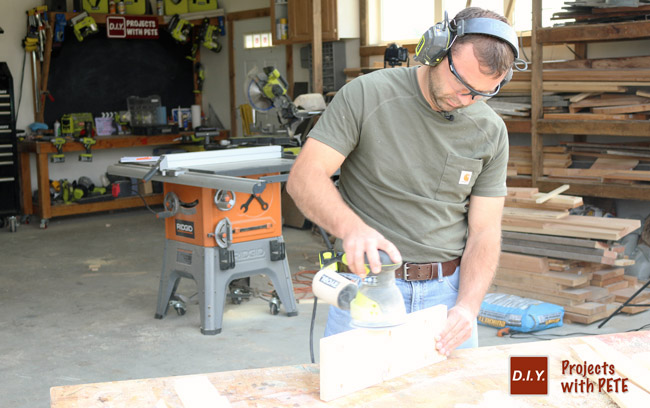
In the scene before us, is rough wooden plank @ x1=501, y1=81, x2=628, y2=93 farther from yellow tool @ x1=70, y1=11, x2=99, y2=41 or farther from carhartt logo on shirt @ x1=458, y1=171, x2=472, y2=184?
yellow tool @ x1=70, y1=11, x2=99, y2=41

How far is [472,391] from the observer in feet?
5.63

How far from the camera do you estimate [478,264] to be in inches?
84.4

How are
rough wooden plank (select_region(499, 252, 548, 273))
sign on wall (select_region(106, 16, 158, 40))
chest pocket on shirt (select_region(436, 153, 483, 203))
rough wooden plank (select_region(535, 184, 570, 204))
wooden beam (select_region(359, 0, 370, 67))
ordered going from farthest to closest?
sign on wall (select_region(106, 16, 158, 40)), wooden beam (select_region(359, 0, 370, 67)), rough wooden plank (select_region(535, 184, 570, 204)), rough wooden plank (select_region(499, 252, 548, 273)), chest pocket on shirt (select_region(436, 153, 483, 203))

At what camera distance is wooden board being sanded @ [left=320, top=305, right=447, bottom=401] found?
166cm

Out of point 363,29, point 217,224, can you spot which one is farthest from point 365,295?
point 363,29

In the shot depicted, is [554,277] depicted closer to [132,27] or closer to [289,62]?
[289,62]

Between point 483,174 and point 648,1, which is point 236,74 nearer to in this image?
point 648,1

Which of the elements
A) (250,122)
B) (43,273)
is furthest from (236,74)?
(43,273)

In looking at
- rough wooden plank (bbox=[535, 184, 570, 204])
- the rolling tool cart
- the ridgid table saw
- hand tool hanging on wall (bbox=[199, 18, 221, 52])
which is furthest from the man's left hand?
hand tool hanging on wall (bbox=[199, 18, 221, 52])

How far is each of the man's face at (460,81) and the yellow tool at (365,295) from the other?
487mm

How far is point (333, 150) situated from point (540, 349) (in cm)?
75

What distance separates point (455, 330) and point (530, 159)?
3.89m

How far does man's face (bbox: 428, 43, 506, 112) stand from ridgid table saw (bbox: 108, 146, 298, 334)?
2.18 metres

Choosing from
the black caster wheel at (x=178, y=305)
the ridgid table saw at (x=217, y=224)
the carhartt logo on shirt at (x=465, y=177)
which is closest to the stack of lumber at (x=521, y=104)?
the ridgid table saw at (x=217, y=224)
